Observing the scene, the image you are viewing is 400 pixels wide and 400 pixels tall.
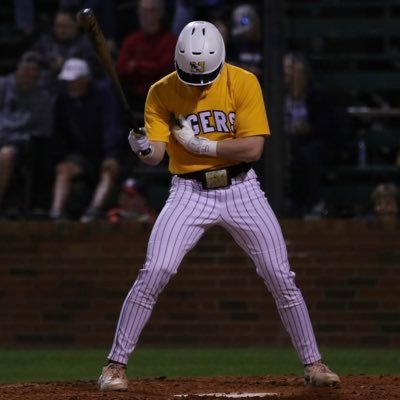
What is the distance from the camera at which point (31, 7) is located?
10.6m

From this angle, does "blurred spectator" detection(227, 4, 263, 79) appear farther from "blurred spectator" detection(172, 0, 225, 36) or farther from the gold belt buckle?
the gold belt buckle

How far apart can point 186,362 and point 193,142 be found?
2.79 meters

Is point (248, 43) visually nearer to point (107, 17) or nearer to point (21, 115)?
point (107, 17)

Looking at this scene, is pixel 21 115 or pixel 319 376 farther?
pixel 21 115

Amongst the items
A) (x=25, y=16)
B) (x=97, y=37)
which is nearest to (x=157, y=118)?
(x=97, y=37)

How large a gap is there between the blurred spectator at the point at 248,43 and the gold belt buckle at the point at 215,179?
11.5 feet

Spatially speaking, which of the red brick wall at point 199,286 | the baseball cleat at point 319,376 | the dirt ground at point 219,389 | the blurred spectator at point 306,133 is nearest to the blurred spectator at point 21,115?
the red brick wall at point 199,286

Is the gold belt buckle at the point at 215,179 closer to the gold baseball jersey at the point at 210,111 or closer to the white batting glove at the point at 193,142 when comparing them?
the gold baseball jersey at the point at 210,111

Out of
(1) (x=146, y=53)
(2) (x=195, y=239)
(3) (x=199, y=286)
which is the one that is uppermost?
(1) (x=146, y=53)

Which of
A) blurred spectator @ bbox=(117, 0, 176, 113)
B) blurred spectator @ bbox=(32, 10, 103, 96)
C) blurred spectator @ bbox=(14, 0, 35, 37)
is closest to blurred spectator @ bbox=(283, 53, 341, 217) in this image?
blurred spectator @ bbox=(117, 0, 176, 113)

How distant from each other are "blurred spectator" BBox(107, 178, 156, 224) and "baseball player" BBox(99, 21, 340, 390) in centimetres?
335

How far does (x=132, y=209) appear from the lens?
10008 mm

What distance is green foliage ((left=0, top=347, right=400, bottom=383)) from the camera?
8078 millimetres

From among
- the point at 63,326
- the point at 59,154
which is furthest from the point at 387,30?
the point at 63,326
